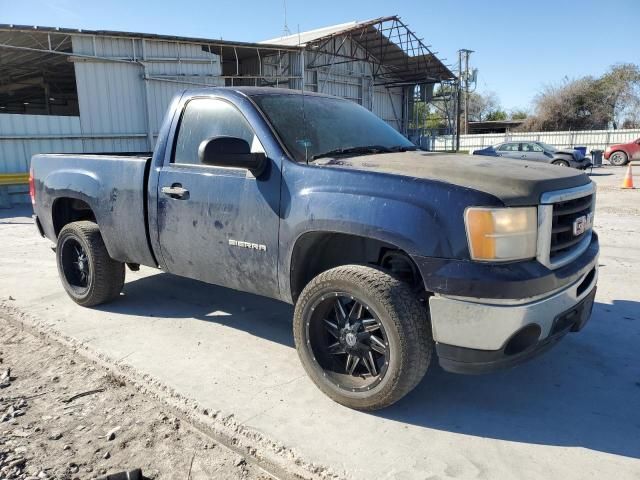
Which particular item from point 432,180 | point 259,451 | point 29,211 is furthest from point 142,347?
point 29,211

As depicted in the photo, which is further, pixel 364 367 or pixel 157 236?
pixel 157 236

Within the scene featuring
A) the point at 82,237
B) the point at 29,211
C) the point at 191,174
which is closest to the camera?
the point at 191,174

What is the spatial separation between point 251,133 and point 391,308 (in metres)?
1.65

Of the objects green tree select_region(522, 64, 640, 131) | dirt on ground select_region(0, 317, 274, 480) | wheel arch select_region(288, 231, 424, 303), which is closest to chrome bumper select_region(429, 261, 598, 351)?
wheel arch select_region(288, 231, 424, 303)

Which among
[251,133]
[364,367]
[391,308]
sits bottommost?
[364,367]

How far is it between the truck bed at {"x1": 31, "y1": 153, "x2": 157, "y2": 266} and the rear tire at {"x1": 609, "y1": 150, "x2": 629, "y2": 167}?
3012cm

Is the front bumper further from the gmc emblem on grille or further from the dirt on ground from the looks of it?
the dirt on ground

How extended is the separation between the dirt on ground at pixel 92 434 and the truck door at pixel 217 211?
1003mm

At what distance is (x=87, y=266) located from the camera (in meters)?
4.96

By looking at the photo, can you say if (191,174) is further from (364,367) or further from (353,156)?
(364,367)

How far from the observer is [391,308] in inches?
110

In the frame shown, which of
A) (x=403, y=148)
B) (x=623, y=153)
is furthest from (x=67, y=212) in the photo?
(x=623, y=153)

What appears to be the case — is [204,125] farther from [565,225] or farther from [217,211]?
[565,225]

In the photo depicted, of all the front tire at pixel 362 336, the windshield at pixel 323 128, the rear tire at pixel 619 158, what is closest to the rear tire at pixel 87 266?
the windshield at pixel 323 128
